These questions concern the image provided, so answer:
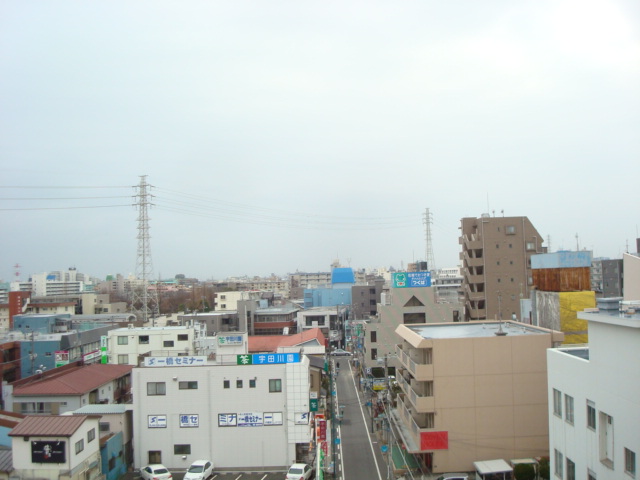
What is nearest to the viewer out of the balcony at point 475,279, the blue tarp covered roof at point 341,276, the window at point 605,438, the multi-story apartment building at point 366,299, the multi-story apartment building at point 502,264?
the window at point 605,438

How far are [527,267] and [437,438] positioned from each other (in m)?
20.0

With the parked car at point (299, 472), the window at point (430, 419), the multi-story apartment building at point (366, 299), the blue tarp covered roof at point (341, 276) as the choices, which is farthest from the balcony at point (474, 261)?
the blue tarp covered roof at point (341, 276)

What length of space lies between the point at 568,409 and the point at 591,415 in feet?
2.78

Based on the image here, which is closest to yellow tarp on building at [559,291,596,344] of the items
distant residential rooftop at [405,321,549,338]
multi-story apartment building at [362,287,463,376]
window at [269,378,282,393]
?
distant residential rooftop at [405,321,549,338]

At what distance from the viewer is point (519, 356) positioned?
14602 mm

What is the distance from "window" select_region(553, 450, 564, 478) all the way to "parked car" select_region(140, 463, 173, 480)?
10.8 meters

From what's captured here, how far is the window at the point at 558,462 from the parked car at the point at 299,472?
23.9 feet

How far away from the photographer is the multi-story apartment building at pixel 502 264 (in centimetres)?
3136

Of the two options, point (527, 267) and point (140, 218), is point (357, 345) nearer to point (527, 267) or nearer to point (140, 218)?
point (527, 267)

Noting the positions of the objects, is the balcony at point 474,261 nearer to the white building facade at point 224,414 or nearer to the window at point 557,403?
the white building facade at point 224,414

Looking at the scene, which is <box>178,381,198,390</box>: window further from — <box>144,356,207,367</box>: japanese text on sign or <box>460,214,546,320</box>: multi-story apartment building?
<box>460,214,546,320</box>: multi-story apartment building

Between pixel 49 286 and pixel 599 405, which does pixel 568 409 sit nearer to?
pixel 599 405

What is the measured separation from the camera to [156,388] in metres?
16.2

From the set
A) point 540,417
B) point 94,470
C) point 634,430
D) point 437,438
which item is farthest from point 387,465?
point 634,430
